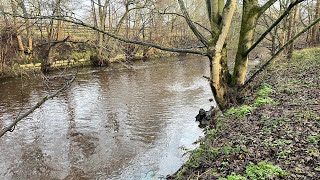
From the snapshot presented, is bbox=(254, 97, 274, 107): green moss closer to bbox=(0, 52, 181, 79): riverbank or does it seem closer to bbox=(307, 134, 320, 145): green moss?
bbox=(307, 134, 320, 145): green moss

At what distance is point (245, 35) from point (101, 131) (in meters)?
6.12

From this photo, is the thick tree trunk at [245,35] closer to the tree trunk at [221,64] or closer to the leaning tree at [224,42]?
the leaning tree at [224,42]

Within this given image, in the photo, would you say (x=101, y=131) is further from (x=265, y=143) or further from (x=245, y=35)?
(x=265, y=143)

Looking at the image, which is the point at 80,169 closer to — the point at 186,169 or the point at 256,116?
the point at 186,169

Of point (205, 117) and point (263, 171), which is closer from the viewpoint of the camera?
point (263, 171)

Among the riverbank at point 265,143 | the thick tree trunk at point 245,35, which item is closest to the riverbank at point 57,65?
the thick tree trunk at point 245,35

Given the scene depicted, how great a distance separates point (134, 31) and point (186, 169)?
2856cm

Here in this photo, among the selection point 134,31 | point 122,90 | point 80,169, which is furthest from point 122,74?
point 80,169

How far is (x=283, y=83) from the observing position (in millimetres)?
9906

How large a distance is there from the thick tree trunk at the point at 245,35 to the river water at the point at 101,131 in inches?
105

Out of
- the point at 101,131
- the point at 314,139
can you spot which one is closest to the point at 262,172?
the point at 314,139

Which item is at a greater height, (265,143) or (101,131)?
(265,143)

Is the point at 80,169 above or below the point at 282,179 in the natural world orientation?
below

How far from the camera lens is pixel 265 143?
192 inches
